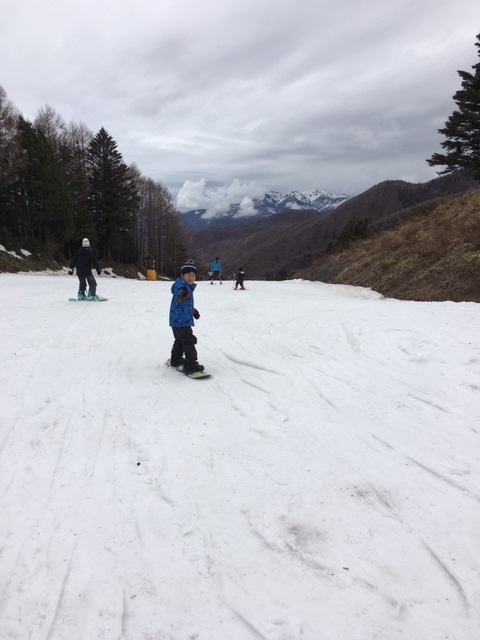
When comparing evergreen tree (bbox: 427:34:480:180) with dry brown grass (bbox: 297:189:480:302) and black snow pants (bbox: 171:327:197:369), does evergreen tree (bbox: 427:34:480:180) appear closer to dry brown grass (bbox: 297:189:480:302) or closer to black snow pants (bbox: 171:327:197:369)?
dry brown grass (bbox: 297:189:480:302)

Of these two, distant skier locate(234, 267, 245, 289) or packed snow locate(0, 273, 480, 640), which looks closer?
packed snow locate(0, 273, 480, 640)

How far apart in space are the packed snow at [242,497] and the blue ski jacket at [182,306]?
2.99 ft

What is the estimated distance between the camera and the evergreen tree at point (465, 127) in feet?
84.0

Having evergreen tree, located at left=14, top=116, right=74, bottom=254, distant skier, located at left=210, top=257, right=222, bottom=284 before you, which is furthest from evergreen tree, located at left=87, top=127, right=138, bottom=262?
distant skier, located at left=210, top=257, right=222, bottom=284

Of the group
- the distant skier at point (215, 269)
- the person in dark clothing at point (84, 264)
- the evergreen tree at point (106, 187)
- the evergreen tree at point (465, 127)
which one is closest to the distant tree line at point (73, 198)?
the evergreen tree at point (106, 187)

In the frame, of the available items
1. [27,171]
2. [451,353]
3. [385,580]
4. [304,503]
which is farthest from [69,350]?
[27,171]

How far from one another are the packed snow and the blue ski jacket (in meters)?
0.91

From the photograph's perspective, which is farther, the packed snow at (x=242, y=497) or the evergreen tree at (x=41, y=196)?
the evergreen tree at (x=41, y=196)

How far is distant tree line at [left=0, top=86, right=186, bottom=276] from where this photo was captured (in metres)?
28.9

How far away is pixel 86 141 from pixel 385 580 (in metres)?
48.8

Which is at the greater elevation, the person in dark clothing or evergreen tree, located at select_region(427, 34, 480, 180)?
evergreen tree, located at select_region(427, 34, 480, 180)

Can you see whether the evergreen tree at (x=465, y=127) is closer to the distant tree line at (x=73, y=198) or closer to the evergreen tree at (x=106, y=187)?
the distant tree line at (x=73, y=198)

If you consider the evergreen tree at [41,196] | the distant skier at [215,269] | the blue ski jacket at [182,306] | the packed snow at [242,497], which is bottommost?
the packed snow at [242,497]

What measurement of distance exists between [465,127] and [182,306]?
2898 cm
